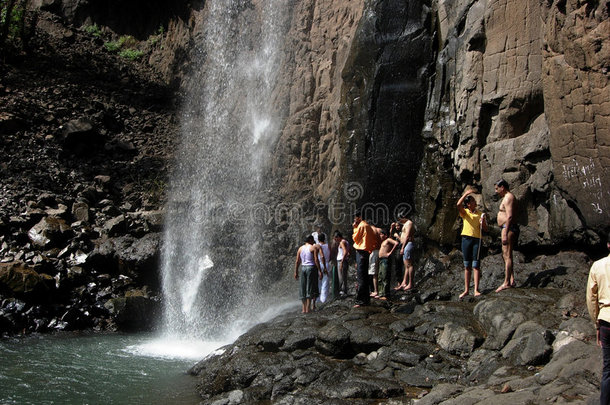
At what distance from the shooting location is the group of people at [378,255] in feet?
27.6

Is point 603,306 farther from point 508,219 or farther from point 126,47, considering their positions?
point 126,47

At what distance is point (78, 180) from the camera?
19844 mm

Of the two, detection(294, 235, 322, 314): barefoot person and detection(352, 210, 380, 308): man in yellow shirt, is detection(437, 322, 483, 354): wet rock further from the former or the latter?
detection(294, 235, 322, 314): barefoot person

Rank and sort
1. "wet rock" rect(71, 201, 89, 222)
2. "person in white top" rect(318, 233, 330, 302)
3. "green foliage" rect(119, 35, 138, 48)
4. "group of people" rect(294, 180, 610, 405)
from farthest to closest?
"green foliage" rect(119, 35, 138, 48) < "wet rock" rect(71, 201, 89, 222) < "person in white top" rect(318, 233, 330, 302) < "group of people" rect(294, 180, 610, 405)

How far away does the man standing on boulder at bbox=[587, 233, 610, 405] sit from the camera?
4180 mm

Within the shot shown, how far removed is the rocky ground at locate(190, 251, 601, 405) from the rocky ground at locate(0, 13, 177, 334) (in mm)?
6925

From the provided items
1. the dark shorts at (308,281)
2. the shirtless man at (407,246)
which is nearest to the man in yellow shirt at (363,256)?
the dark shorts at (308,281)

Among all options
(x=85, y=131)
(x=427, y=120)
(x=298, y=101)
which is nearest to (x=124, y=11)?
(x=85, y=131)

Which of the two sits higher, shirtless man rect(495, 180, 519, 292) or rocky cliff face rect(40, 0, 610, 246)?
rocky cliff face rect(40, 0, 610, 246)

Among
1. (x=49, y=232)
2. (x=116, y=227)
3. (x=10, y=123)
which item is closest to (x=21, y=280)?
(x=49, y=232)

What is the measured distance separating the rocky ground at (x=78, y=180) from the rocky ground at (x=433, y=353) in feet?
22.7

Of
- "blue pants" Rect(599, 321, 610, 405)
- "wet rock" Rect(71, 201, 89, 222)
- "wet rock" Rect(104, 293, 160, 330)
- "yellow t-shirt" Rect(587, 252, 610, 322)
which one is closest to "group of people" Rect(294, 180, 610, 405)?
"yellow t-shirt" Rect(587, 252, 610, 322)

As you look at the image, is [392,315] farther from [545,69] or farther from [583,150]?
[545,69]

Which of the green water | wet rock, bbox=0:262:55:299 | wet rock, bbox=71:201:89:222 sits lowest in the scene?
the green water
